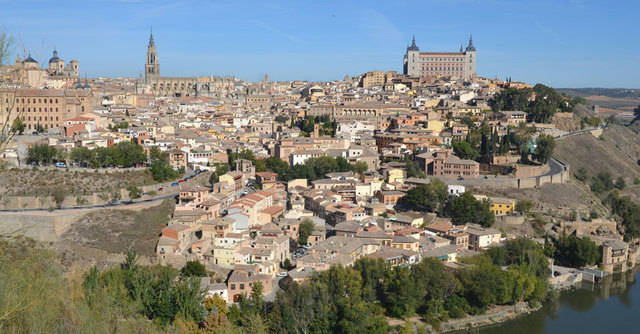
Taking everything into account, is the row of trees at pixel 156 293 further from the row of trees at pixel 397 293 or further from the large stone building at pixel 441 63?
the large stone building at pixel 441 63

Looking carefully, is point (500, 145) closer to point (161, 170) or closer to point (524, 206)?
point (524, 206)

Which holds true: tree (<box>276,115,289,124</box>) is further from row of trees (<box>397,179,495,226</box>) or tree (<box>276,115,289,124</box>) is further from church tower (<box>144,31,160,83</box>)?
church tower (<box>144,31,160,83</box>)

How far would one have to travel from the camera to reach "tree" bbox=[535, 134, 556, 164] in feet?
57.3

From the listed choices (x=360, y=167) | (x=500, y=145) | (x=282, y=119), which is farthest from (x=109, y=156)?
(x=500, y=145)

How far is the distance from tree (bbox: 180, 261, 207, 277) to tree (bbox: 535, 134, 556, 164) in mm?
11303

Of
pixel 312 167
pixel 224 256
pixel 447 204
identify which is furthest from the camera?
pixel 312 167

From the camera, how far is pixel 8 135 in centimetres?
289

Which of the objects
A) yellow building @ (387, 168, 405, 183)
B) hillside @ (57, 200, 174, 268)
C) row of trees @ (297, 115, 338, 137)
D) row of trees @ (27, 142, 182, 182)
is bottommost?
hillside @ (57, 200, 174, 268)

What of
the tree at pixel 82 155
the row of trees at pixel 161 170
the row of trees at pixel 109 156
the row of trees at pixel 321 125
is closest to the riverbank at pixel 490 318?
the row of trees at pixel 161 170

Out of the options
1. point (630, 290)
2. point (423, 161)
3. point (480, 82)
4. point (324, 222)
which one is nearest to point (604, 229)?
point (630, 290)

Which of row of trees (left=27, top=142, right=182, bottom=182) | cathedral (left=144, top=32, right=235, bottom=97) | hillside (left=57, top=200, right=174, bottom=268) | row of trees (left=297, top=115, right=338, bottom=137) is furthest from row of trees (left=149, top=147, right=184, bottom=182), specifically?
cathedral (left=144, top=32, right=235, bottom=97)

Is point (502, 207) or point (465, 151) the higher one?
point (465, 151)

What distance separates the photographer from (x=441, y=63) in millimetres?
35594

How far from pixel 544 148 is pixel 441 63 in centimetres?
1904
